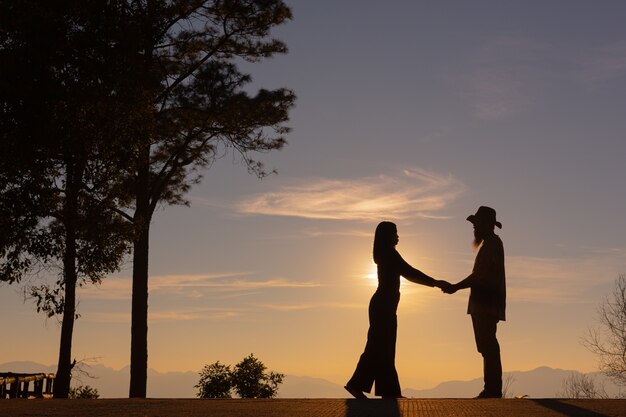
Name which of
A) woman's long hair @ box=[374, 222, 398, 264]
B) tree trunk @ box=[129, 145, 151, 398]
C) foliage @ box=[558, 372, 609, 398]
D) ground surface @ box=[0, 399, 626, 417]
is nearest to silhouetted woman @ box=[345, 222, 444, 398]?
woman's long hair @ box=[374, 222, 398, 264]

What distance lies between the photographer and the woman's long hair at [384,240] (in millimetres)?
14227

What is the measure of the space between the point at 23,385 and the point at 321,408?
54.6ft

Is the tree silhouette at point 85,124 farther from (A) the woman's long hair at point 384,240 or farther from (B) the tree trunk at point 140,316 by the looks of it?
(A) the woman's long hair at point 384,240

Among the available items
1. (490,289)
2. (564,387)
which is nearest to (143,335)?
(490,289)

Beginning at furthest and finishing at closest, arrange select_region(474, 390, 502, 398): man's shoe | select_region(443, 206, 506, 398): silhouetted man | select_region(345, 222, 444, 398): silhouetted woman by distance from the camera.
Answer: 1. select_region(443, 206, 506, 398): silhouetted man
2. select_region(345, 222, 444, 398): silhouetted woman
3. select_region(474, 390, 502, 398): man's shoe

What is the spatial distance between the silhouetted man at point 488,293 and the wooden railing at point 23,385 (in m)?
12.6

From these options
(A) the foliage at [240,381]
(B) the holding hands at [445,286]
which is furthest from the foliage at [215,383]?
(B) the holding hands at [445,286]

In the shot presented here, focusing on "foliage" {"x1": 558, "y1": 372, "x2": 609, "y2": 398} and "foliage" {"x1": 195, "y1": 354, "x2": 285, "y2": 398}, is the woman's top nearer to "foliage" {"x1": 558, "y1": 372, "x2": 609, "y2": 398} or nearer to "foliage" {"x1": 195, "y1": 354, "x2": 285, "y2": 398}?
"foliage" {"x1": 195, "y1": 354, "x2": 285, "y2": 398}

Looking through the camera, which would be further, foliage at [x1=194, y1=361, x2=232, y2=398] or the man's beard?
foliage at [x1=194, y1=361, x2=232, y2=398]

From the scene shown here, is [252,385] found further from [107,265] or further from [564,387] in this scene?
[564,387]

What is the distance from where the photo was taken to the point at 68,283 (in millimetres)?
23188

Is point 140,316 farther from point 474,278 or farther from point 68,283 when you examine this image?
point 474,278

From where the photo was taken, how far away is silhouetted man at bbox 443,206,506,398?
46.3 feet

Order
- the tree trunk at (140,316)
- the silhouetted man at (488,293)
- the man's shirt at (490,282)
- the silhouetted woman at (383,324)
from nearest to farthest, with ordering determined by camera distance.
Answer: the silhouetted woman at (383,324) < the silhouetted man at (488,293) < the man's shirt at (490,282) < the tree trunk at (140,316)
